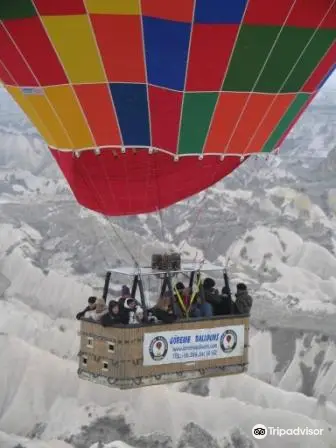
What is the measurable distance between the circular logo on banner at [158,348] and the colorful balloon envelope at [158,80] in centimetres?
121

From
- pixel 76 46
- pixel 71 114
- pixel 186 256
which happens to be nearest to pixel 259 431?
pixel 186 256

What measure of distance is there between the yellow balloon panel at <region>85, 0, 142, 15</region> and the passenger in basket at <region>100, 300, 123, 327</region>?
1608 millimetres

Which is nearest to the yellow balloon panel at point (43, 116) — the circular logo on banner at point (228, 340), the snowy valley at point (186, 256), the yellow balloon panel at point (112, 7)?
the yellow balloon panel at point (112, 7)

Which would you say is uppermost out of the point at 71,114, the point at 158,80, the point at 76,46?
the point at 76,46

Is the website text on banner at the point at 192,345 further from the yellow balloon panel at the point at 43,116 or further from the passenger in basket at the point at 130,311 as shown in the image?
the yellow balloon panel at the point at 43,116

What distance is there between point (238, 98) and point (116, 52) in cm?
79

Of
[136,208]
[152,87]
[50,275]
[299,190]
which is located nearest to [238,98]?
[152,87]

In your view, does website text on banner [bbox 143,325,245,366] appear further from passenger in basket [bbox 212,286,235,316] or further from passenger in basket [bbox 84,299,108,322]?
passenger in basket [bbox 84,299,108,322]

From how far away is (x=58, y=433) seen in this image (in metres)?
16.3

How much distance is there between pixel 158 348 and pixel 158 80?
1551mm

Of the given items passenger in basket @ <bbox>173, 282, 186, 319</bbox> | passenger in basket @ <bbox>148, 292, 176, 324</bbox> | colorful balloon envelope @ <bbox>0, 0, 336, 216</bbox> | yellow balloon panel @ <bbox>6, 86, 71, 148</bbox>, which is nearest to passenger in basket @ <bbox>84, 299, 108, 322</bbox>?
passenger in basket @ <bbox>148, 292, 176, 324</bbox>

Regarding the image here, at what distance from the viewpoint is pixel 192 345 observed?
5391 mm

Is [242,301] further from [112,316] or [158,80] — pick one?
[158,80]

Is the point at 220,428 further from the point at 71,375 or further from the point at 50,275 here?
the point at 50,275
